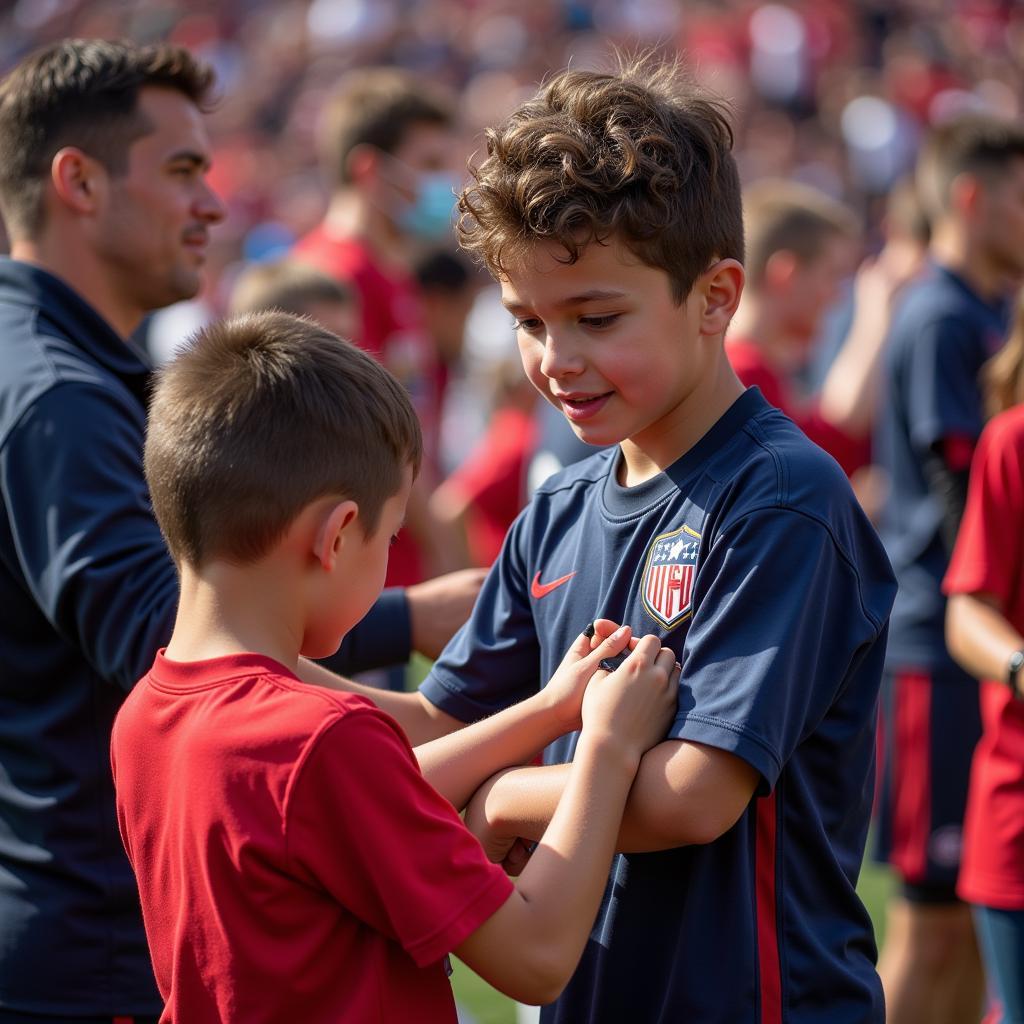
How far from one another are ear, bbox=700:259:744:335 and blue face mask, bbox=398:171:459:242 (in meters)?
4.29

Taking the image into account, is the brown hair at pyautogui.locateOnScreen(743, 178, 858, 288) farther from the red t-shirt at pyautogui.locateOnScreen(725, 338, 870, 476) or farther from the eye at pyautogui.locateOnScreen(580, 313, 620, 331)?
the eye at pyautogui.locateOnScreen(580, 313, 620, 331)

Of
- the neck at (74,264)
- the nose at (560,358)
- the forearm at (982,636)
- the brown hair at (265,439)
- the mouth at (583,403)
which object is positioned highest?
the neck at (74,264)

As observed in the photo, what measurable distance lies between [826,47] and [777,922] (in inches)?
704

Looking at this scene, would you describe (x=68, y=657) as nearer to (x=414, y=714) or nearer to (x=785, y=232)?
(x=414, y=714)

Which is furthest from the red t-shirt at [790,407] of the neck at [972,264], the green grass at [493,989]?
the green grass at [493,989]

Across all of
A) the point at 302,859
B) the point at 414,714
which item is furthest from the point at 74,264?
the point at 302,859

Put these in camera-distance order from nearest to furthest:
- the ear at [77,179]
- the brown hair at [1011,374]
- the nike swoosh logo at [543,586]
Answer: the nike swoosh logo at [543,586], the ear at [77,179], the brown hair at [1011,374]

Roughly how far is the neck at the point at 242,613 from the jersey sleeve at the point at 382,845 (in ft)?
0.63

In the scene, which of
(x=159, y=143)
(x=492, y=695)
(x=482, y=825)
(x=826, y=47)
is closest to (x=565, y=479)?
(x=492, y=695)

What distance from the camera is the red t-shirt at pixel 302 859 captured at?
1.78 meters

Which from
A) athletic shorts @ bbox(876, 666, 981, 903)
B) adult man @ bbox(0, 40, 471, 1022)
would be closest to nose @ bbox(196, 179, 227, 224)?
adult man @ bbox(0, 40, 471, 1022)

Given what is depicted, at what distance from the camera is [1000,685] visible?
337 cm

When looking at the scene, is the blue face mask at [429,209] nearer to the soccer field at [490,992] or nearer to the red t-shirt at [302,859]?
the soccer field at [490,992]

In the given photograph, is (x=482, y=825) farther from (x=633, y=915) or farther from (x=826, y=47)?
(x=826, y=47)
